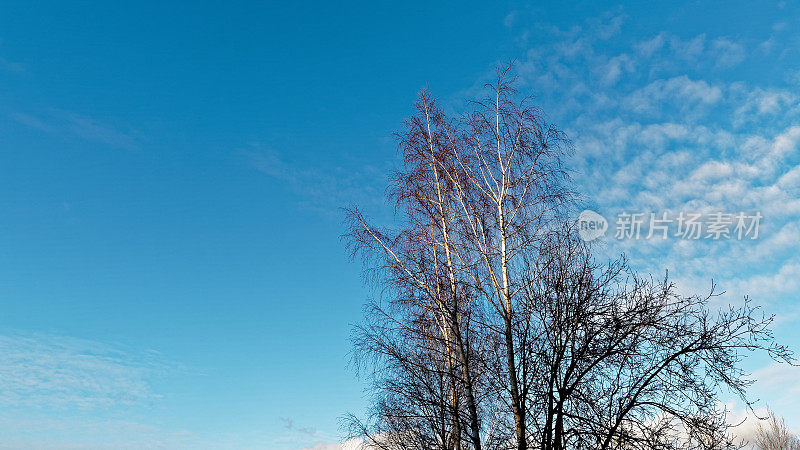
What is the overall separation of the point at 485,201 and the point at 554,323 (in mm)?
3301

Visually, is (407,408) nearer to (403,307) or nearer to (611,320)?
(403,307)

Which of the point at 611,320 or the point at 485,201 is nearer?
the point at 611,320

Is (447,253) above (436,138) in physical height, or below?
below

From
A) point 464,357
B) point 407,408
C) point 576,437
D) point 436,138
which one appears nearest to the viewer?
point 576,437

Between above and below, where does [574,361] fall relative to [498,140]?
below

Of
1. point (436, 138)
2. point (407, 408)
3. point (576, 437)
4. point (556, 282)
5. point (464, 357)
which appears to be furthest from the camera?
point (436, 138)

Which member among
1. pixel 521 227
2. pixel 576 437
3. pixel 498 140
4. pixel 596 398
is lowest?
pixel 576 437

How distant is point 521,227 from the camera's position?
35.2ft

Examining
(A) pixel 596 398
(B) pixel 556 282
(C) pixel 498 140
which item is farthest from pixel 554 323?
(C) pixel 498 140

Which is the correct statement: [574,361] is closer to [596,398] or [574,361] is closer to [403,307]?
[596,398]

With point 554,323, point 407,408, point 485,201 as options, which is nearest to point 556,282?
point 554,323

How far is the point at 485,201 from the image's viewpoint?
38.1ft

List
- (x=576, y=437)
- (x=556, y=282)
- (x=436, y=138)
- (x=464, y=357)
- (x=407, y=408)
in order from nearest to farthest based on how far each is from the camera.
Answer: (x=576, y=437), (x=556, y=282), (x=464, y=357), (x=407, y=408), (x=436, y=138)

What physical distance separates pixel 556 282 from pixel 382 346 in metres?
3.47
